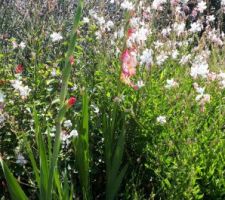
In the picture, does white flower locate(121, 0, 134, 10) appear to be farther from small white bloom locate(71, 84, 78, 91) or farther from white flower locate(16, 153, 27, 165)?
white flower locate(16, 153, 27, 165)

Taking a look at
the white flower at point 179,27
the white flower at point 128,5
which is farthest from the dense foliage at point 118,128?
the white flower at point 179,27

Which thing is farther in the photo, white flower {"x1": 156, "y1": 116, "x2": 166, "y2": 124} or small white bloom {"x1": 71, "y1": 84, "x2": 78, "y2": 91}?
small white bloom {"x1": 71, "y1": 84, "x2": 78, "y2": 91}

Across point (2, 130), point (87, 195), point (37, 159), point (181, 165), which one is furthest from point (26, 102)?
point (181, 165)

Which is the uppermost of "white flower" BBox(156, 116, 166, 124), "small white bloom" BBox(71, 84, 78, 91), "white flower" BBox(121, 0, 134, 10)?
"white flower" BBox(121, 0, 134, 10)

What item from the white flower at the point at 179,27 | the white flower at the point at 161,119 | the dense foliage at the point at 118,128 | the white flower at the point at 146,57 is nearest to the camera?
the dense foliage at the point at 118,128

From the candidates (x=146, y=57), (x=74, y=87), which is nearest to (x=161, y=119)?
(x=146, y=57)

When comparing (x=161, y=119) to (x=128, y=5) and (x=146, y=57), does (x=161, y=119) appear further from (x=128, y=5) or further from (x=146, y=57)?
(x=128, y=5)

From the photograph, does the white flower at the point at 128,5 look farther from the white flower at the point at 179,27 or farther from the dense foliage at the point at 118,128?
the white flower at the point at 179,27

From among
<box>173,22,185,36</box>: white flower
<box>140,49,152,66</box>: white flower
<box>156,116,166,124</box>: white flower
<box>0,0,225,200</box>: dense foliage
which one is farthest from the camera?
<box>173,22,185,36</box>: white flower

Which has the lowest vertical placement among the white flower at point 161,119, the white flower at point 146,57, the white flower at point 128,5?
the white flower at point 161,119

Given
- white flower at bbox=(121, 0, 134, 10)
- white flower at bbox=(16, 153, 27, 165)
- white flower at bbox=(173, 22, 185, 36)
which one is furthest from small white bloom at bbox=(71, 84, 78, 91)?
white flower at bbox=(173, 22, 185, 36)

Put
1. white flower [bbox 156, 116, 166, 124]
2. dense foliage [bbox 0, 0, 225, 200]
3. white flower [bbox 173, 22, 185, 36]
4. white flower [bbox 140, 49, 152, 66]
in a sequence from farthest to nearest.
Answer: white flower [bbox 173, 22, 185, 36]
white flower [bbox 140, 49, 152, 66]
white flower [bbox 156, 116, 166, 124]
dense foliage [bbox 0, 0, 225, 200]

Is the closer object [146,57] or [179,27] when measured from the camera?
[146,57]

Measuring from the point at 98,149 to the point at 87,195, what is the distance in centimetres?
54
